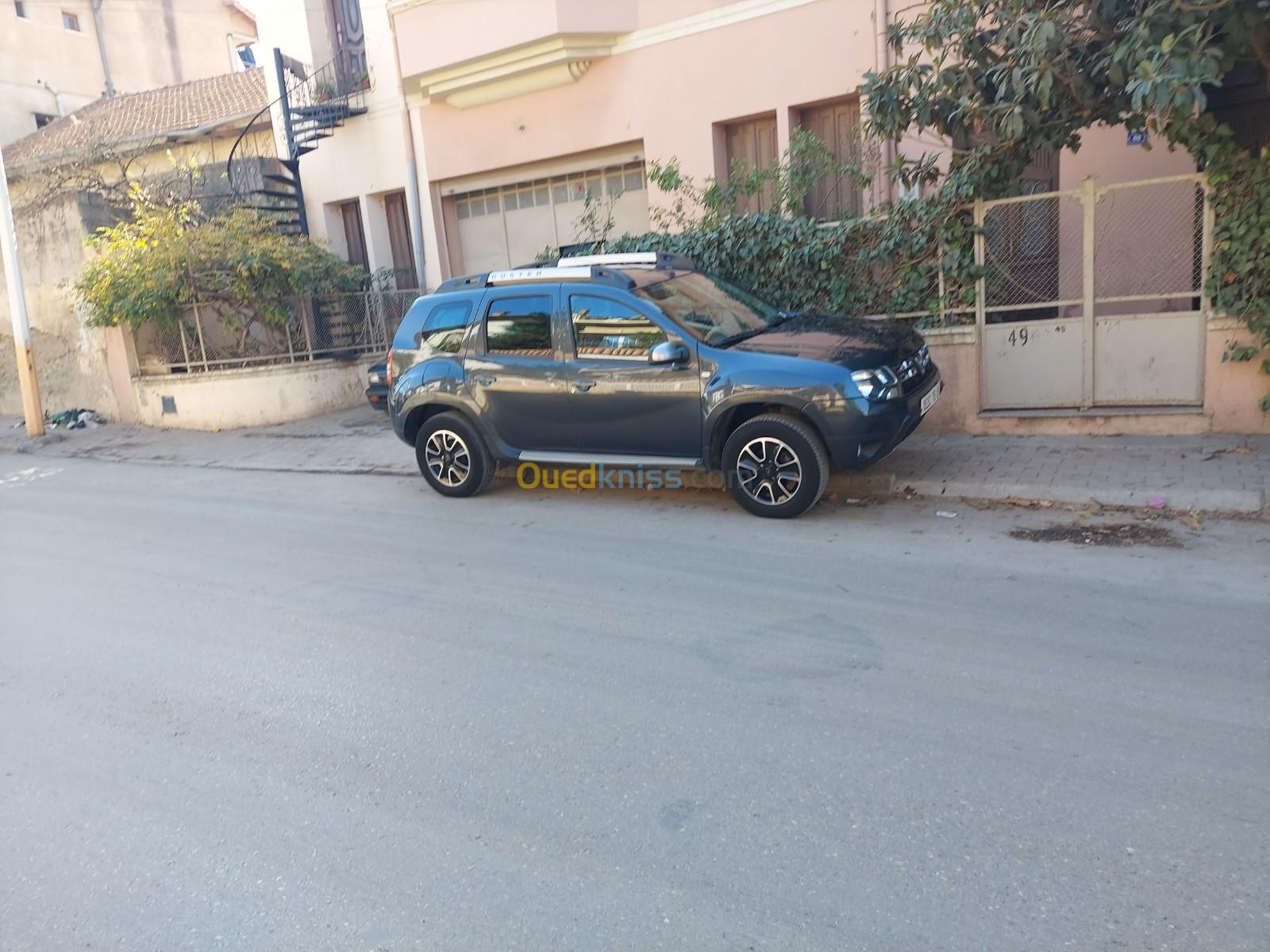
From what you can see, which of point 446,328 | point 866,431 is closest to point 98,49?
point 446,328

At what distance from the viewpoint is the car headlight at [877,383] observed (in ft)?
23.2

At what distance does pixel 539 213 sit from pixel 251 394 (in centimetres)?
Answer: 543

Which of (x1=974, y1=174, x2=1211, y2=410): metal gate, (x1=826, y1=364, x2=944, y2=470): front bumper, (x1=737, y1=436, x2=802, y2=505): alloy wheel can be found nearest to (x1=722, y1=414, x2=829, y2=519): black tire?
Answer: (x1=737, y1=436, x2=802, y2=505): alloy wheel

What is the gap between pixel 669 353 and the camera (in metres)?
7.50

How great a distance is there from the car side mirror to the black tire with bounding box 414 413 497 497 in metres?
2.10

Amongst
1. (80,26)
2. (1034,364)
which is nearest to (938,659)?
(1034,364)

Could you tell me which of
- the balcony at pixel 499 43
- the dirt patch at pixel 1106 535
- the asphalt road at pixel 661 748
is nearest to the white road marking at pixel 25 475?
the asphalt road at pixel 661 748

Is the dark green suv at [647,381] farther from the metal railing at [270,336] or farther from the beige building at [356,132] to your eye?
the beige building at [356,132]

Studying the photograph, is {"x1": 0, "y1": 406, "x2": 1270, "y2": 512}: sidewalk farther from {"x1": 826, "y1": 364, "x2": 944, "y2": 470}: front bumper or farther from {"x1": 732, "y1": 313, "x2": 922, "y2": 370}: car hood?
{"x1": 732, "y1": 313, "x2": 922, "y2": 370}: car hood

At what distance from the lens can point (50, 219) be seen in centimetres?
1636

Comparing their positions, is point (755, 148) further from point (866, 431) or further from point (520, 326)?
point (866, 431)

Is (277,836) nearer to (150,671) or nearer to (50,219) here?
(150,671)

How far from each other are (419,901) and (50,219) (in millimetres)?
16934

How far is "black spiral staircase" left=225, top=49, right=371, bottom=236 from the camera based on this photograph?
16562 mm
